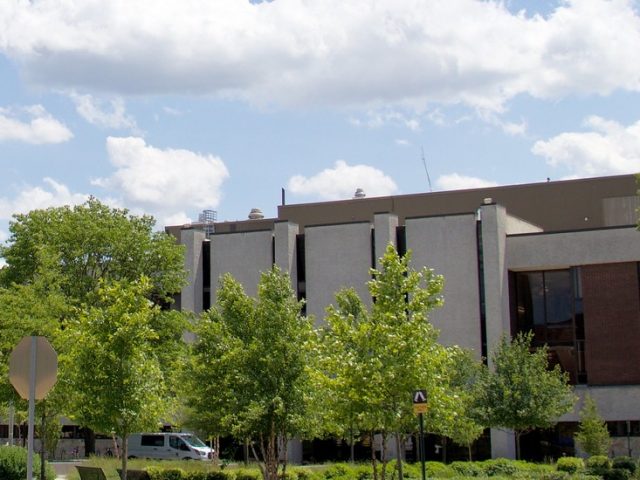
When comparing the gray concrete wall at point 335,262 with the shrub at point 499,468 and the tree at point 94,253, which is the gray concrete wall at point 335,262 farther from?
the shrub at point 499,468

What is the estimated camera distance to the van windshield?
5166 centimetres

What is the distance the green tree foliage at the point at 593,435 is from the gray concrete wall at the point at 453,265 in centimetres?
807

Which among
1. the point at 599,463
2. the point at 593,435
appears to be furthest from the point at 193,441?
the point at 599,463

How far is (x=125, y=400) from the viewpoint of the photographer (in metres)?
26.3

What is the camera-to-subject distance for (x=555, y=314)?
5191 centimetres

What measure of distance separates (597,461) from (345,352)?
15692mm

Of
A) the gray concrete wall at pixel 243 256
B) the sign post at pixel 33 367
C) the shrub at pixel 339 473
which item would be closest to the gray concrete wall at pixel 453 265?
the gray concrete wall at pixel 243 256

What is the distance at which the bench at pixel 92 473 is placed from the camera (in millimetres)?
28930

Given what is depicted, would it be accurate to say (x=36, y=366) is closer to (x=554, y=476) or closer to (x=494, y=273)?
(x=554, y=476)

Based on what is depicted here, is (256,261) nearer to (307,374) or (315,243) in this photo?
(315,243)

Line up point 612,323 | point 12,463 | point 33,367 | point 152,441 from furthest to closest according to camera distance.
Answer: point 152,441 < point 612,323 < point 12,463 < point 33,367

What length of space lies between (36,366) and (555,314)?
4307cm

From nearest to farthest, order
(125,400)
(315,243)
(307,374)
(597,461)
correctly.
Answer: (125,400)
(307,374)
(597,461)
(315,243)

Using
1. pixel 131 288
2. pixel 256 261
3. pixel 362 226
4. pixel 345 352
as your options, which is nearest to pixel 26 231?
pixel 256 261
